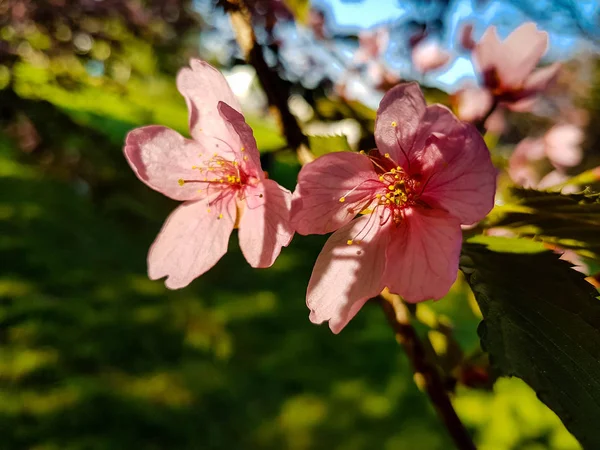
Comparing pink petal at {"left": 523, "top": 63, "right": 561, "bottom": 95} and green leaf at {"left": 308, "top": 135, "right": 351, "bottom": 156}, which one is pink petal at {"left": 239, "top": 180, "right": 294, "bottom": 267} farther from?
pink petal at {"left": 523, "top": 63, "right": 561, "bottom": 95}

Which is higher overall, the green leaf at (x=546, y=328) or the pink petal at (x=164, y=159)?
the green leaf at (x=546, y=328)

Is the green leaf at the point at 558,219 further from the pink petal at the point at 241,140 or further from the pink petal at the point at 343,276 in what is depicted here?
the pink petal at the point at 241,140

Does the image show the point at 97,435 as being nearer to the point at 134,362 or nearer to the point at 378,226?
the point at 134,362

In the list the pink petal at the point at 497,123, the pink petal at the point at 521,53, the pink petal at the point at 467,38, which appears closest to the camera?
the pink petal at the point at 521,53

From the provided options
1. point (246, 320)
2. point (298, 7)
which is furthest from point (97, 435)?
point (298, 7)

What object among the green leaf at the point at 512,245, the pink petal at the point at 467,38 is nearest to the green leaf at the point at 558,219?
the green leaf at the point at 512,245

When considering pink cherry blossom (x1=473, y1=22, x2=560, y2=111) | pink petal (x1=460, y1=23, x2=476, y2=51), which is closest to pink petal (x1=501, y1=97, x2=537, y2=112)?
pink cherry blossom (x1=473, y1=22, x2=560, y2=111)
